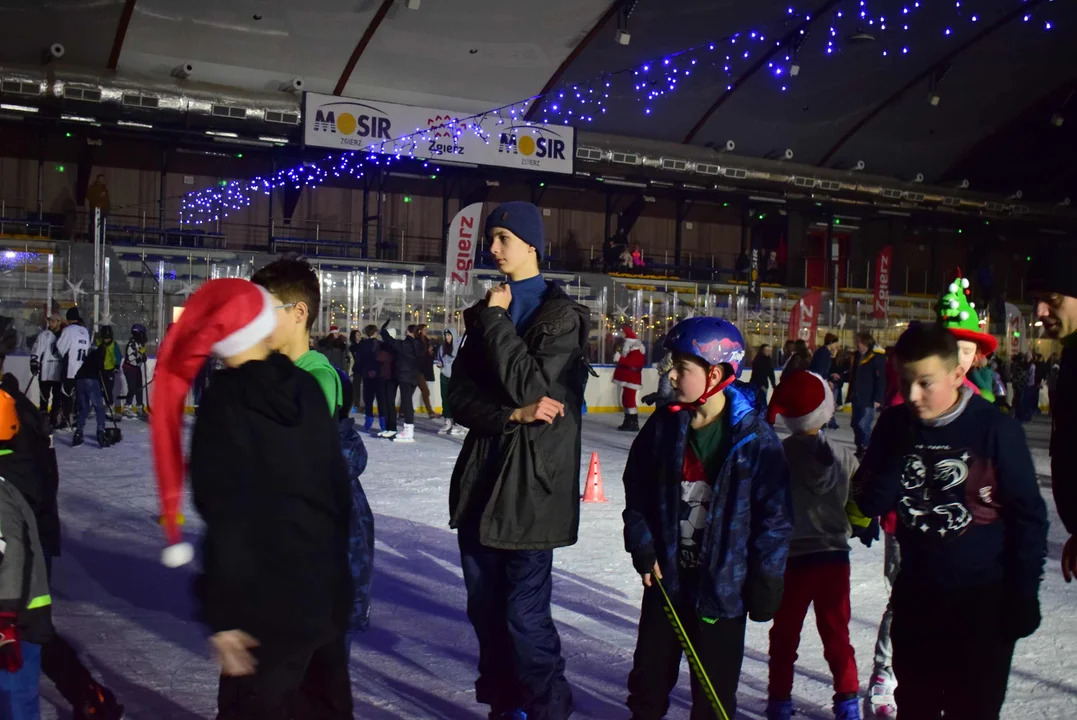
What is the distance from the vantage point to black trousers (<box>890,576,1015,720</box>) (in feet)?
7.98

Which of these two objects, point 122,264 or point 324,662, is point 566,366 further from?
point 122,264

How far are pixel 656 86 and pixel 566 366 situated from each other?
21.4 meters

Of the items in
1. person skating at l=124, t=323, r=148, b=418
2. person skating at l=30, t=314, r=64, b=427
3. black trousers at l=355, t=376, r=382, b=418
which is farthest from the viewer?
person skating at l=124, t=323, r=148, b=418

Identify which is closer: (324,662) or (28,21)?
(324,662)

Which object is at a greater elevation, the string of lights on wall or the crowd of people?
the string of lights on wall

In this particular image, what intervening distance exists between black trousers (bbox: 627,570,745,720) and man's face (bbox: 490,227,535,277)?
41.8 inches

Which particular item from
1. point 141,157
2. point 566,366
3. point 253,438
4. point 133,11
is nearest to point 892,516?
point 566,366

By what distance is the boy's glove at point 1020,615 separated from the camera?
7.81 feet

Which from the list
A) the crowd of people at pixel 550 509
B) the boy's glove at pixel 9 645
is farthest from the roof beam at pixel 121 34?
the boy's glove at pixel 9 645

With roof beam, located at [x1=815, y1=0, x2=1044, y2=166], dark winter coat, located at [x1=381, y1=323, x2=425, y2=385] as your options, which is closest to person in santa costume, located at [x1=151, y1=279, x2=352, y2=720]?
dark winter coat, located at [x1=381, y1=323, x2=425, y2=385]

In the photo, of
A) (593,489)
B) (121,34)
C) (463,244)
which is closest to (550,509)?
(593,489)

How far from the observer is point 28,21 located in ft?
57.7

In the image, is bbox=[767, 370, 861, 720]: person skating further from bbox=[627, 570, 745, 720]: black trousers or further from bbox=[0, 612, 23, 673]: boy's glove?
bbox=[0, 612, 23, 673]: boy's glove

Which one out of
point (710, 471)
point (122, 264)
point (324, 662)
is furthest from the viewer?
point (122, 264)
